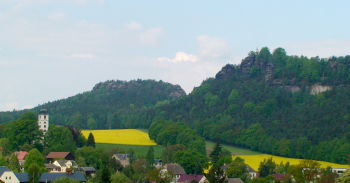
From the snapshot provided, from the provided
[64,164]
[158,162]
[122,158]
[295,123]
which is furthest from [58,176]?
[295,123]

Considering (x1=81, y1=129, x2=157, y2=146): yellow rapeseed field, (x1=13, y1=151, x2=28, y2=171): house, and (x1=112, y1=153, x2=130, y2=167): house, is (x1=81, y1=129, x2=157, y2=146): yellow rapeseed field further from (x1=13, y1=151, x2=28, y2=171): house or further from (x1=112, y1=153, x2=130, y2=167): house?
(x1=13, y1=151, x2=28, y2=171): house

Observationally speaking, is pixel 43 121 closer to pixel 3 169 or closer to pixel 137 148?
pixel 137 148

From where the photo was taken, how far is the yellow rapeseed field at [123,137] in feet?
553

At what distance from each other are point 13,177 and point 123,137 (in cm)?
8008

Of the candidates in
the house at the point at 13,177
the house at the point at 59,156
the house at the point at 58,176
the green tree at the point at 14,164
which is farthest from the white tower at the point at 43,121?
the house at the point at 13,177

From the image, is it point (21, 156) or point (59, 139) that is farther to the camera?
point (59, 139)

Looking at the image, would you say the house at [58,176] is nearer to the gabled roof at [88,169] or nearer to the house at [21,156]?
the gabled roof at [88,169]

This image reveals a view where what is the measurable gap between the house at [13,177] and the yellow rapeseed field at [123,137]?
2493 inches

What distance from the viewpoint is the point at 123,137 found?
180 m

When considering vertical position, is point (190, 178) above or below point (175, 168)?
below

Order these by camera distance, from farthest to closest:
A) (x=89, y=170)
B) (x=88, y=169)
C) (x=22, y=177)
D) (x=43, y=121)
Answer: (x=43, y=121) < (x=88, y=169) < (x=89, y=170) < (x=22, y=177)

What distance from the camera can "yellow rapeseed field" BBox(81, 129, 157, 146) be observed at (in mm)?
168575

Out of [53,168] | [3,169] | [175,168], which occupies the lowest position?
[175,168]

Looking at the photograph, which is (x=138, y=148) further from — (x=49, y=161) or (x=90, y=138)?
(x=49, y=161)
